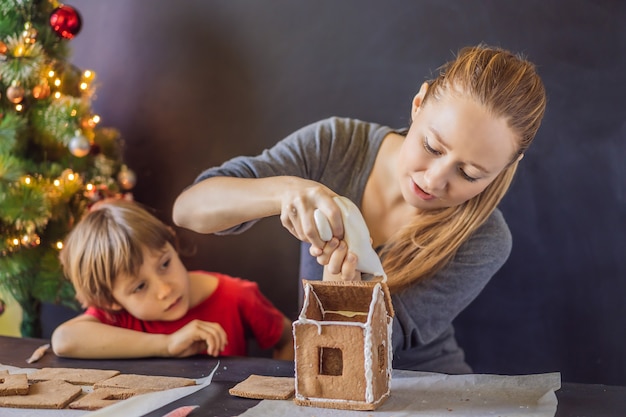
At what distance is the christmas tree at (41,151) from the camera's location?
76.9 inches

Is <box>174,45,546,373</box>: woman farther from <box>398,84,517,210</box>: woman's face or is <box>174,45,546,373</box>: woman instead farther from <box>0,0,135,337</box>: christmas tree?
<box>0,0,135,337</box>: christmas tree

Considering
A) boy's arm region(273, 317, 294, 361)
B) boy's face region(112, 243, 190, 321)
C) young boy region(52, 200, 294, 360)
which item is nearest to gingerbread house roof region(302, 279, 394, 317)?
young boy region(52, 200, 294, 360)

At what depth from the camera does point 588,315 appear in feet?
6.77

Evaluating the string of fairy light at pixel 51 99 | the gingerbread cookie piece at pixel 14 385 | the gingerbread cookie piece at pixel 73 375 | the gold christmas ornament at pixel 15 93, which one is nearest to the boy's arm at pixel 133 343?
the gingerbread cookie piece at pixel 73 375

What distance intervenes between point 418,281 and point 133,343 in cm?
65

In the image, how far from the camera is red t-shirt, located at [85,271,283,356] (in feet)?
6.42

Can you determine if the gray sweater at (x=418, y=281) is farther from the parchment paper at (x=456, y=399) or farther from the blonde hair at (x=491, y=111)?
the parchment paper at (x=456, y=399)

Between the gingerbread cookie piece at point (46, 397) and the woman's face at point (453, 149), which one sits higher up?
the woman's face at point (453, 149)

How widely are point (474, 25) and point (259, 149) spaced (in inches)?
29.8

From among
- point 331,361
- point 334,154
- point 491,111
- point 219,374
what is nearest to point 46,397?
point 219,374

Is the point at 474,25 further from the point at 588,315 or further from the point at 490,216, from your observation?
the point at 588,315

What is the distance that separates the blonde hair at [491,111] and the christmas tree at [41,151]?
3.20 feet

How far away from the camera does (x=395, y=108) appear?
7.04ft

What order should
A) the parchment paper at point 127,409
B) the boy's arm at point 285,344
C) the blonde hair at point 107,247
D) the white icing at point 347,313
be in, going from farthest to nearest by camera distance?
the boy's arm at point 285,344 < the blonde hair at point 107,247 < the white icing at point 347,313 < the parchment paper at point 127,409
